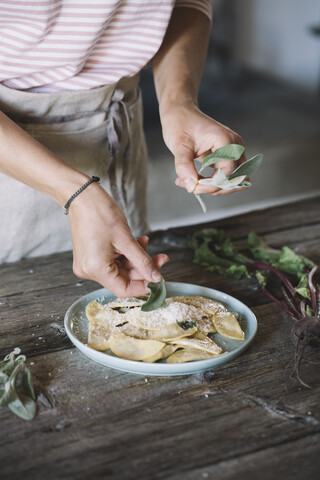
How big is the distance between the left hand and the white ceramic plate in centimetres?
22

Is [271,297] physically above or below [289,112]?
above

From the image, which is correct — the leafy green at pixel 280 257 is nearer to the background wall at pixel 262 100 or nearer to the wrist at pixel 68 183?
the wrist at pixel 68 183

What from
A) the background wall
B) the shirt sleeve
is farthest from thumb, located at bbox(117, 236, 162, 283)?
the background wall

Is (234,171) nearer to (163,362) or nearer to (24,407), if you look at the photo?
(163,362)

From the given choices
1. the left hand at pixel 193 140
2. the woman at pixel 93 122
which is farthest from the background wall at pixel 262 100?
the left hand at pixel 193 140

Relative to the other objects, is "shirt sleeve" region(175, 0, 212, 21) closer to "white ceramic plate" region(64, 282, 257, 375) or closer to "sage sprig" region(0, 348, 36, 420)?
"white ceramic plate" region(64, 282, 257, 375)

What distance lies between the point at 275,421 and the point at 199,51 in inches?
40.6

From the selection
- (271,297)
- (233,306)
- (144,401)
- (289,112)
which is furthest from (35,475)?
(289,112)

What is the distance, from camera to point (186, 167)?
1093 millimetres

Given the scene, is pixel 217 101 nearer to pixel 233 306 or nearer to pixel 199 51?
pixel 199 51

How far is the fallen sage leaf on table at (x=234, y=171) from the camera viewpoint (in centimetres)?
104

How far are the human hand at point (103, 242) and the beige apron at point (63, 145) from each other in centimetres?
43

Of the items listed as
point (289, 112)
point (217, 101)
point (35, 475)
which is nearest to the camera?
point (35, 475)

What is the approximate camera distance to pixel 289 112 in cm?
495
